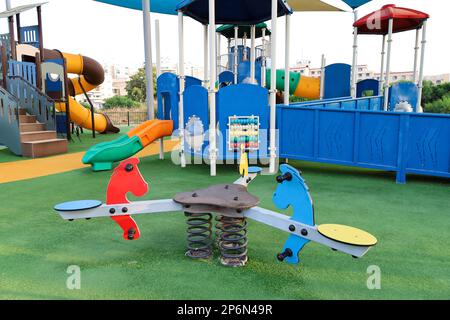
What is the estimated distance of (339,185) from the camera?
6805 mm

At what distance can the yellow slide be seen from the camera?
637 inches

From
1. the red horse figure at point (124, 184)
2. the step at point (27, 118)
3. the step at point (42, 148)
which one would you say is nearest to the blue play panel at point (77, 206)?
the red horse figure at point (124, 184)

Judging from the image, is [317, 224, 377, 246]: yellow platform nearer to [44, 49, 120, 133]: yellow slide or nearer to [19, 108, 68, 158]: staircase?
[19, 108, 68, 158]: staircase

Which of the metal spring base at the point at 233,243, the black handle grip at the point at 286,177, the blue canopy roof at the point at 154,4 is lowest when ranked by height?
the metal spring base at the point at 233,243

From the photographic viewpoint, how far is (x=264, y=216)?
3326 mm

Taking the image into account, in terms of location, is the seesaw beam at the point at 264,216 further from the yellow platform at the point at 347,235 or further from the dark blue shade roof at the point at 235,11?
the dark blue shade roof at the point at 235,11

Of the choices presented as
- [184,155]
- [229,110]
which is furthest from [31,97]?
[229,110]

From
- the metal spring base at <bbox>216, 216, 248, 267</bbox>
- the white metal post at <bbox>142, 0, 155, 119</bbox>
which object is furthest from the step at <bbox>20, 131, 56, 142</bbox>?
the metal spring base at <bbox>216, 216, 248, 267</bbox>

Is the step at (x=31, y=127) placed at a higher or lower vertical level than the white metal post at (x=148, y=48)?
lower

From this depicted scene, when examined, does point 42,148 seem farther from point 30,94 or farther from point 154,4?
point 154,4

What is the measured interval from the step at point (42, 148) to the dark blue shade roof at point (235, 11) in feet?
18.0

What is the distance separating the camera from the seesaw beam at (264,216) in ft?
9.20

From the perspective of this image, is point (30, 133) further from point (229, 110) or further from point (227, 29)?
point (227, 29)

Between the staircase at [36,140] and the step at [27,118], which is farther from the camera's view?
the step at [27,118]
